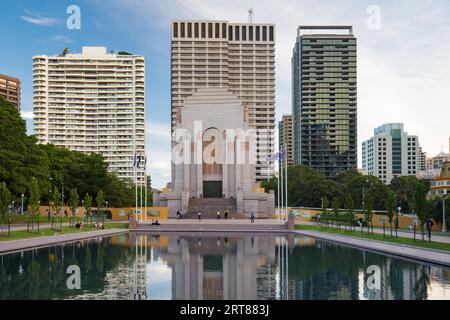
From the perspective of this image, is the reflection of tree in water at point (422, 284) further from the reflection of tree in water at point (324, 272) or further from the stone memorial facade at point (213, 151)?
the stone memorial facade at point (213, 151)

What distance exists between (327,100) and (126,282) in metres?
145

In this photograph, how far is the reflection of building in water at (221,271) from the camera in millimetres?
17938

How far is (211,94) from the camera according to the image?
77938 millimetres

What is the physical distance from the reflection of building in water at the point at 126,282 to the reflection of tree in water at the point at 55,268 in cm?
34

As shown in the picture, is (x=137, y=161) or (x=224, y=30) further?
(x=224, y=30)

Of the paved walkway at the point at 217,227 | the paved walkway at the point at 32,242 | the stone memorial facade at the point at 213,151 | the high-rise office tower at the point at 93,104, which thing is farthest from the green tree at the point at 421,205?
the high-rise office tower at the point at 93,104

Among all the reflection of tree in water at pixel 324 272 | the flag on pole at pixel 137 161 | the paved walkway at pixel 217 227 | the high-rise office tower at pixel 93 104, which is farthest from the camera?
the high-rise office tower at pixel 93 104

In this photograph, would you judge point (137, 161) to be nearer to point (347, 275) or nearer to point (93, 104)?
point (347, 275)

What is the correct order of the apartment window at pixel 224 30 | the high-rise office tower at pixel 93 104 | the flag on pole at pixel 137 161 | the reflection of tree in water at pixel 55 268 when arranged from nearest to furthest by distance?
1. the reflection of tree in water at pixel 55 268
2. the flag on pole at pixel 137 161
3. the high-rise office tower at pixel 93 104
4. the apartment window at pixel 224 30

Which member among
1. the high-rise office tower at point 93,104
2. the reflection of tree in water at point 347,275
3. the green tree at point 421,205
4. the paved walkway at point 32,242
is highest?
the high-rise office tower at point 93,104

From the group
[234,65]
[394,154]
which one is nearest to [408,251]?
[234,65]

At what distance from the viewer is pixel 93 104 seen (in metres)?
142
